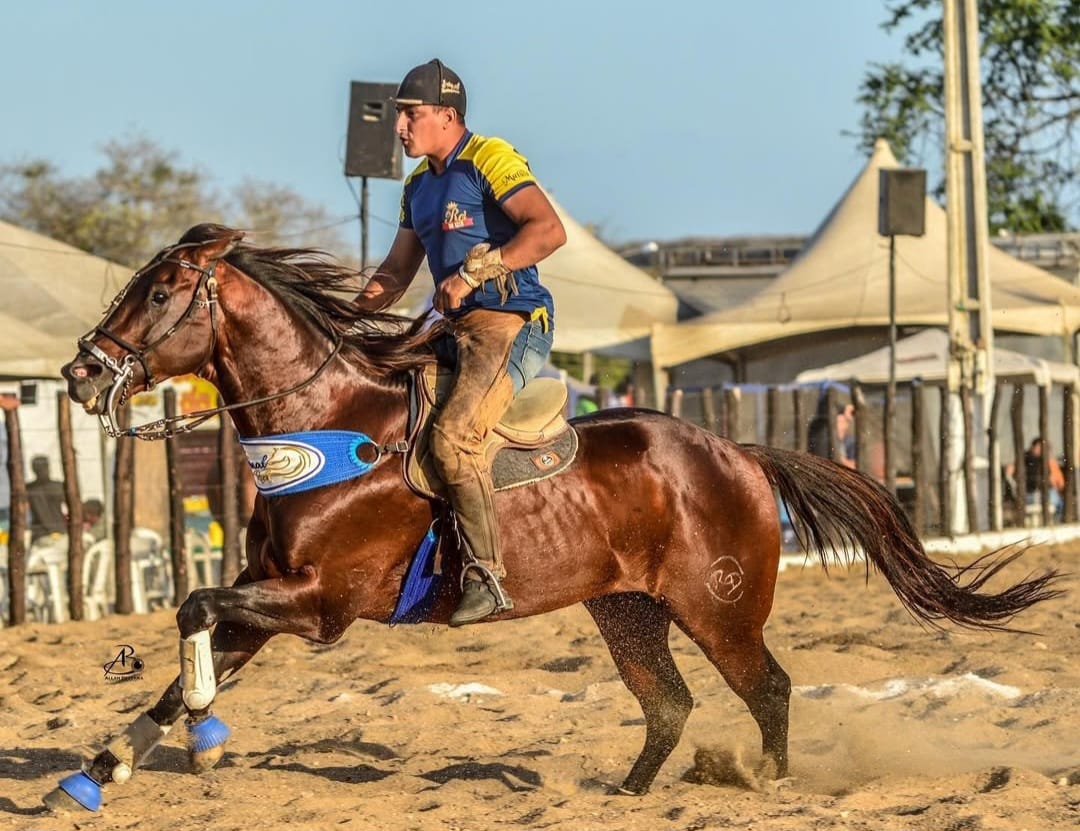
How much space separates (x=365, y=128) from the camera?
497 inches

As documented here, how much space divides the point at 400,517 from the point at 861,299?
1588 centimetres

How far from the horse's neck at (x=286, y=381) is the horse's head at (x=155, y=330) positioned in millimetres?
113

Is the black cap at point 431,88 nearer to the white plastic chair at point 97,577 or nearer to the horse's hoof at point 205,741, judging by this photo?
the horse's hoof at point 205,741

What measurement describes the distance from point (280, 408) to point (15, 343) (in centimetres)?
873

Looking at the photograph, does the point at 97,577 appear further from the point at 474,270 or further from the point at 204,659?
the point at 474,270

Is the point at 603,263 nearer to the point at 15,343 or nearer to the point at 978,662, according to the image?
the point at 15,343

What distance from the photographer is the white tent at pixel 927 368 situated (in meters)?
18.2

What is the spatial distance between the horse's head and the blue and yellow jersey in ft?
2.48

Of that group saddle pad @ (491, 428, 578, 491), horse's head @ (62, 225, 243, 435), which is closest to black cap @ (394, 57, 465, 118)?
horse's head @ (62, 225, 243, 435)

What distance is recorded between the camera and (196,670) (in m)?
5.32

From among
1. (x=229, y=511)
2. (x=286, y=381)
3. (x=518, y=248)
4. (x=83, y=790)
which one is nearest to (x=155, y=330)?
(x=286, y=381)

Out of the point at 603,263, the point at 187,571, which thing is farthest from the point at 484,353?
the point at 603,263

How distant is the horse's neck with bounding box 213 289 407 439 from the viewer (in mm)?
5668

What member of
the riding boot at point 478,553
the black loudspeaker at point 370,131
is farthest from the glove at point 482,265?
the black loudspeaker at point 370,131
